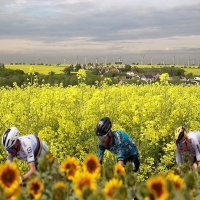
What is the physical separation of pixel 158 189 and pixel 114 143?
13.8 feet

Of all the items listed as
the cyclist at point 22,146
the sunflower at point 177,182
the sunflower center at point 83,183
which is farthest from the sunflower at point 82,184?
the cyclist at point 22,146

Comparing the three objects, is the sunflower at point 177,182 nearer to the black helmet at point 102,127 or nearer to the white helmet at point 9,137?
the white helmet at point 9,137

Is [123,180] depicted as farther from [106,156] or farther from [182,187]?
[106,156]

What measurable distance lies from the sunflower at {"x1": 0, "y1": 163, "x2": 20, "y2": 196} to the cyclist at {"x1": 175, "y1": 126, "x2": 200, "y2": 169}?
4.16 metres

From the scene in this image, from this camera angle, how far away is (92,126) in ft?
36.9

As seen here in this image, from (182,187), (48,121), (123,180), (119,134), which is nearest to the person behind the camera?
(182,187)

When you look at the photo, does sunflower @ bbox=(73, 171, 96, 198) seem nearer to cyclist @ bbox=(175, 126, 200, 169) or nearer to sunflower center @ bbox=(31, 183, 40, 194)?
sunflower center @ bbox=(31, 183, 40, 194)

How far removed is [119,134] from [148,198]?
436 cm

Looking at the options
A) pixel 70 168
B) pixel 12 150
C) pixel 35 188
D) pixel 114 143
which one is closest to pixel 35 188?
pixel 35 188

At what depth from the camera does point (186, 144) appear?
7.34 m

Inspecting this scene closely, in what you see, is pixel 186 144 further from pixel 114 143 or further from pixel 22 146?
pixel 22 146

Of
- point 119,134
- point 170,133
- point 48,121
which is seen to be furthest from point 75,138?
point 119,134

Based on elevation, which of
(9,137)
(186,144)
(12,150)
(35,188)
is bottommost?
(186,144)

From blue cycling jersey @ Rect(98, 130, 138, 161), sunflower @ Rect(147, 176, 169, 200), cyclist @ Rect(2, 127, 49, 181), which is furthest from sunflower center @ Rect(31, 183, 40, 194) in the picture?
blue cycling jersey @ Rect(98, 130, 138, 161)
